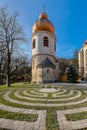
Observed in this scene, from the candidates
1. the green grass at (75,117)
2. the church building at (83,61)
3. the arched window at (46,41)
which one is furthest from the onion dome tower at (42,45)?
the green grass at (75,117)

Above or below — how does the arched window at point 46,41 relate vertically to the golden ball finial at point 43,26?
below

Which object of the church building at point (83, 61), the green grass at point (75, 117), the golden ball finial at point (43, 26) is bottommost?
the green grass at point (75, 117)

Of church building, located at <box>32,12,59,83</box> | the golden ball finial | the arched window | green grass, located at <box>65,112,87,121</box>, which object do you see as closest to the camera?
green grass, located at <box>65,112,87,121</box>

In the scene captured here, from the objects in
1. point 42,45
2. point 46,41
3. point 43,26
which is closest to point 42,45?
point 42,45

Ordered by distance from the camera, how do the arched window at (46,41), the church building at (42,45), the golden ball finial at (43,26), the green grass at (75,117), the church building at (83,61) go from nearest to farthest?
the green grass at (75,117), the church building at (42,45), the golden ball finial at (43,26), the arched window at (46,41), the church building at (83,61)

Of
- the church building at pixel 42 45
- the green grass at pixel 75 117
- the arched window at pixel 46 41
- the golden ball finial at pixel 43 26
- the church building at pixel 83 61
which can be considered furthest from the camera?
the church building at pixel 83 61

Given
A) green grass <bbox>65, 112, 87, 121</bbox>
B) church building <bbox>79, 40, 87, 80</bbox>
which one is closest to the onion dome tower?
church building <bbox>79, 40, 87, 80</bbox>

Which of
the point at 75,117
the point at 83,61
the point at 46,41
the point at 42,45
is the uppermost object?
the point at 46,41

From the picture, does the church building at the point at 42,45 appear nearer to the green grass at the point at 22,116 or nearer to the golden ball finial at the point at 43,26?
the golden ball finial at the point at 43,26

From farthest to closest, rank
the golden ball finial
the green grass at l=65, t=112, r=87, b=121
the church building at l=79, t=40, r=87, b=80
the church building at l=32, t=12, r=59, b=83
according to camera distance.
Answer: the church building at l=79, t=40, r=87, b=80, the golden ball finial, the church building at l=32, t=12, r=59, b=83, the green grass at l=65, t=112, r=87, b=121

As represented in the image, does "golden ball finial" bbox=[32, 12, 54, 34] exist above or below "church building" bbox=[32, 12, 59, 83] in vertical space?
above

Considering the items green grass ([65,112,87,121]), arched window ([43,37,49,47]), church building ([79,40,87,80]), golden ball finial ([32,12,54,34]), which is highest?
golden ball finial ([32,12,54,34])

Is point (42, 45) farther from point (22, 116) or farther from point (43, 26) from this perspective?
point (22, 116)

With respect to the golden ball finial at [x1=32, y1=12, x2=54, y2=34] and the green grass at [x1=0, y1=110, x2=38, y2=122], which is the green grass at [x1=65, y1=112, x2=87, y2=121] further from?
the golden ball finial at [x1=32, y1=12, x2=54, y2=34]
